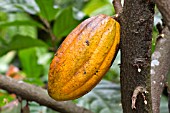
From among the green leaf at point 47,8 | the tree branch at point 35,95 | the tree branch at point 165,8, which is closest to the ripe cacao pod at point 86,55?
the tree branch at point 165,8

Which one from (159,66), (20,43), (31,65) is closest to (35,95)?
(159,66)

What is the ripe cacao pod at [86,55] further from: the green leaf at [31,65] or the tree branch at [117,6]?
the green leaf at [31,65]

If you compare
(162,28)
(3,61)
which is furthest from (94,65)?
(3,61)

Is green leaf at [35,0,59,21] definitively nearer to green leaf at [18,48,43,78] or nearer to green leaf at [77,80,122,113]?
green leaf at [77,80,122,113]

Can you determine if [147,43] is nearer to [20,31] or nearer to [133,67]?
[133,67]

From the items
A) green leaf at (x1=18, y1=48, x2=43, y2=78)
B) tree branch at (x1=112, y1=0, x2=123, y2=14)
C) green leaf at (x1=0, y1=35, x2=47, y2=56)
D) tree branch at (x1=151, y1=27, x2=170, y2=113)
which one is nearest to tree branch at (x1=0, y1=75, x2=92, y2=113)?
tree branch at (x1=151, y1=27, x2=170, y2=113)

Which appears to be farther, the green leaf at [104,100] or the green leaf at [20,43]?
the green leaf at [20,43]

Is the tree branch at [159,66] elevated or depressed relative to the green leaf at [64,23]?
elevated
